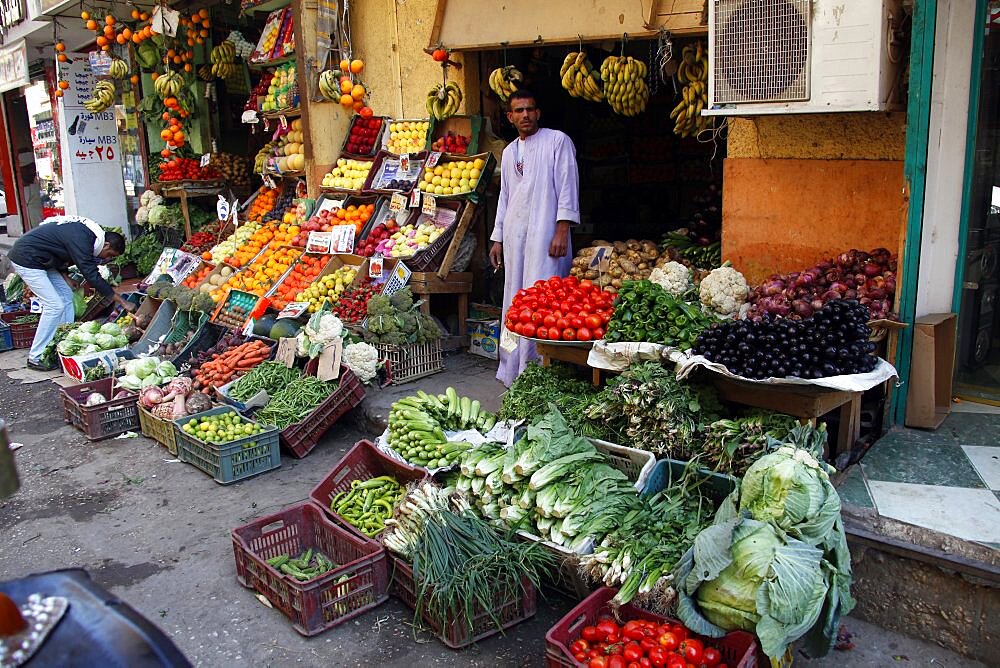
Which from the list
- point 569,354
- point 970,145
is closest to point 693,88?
point 970,145

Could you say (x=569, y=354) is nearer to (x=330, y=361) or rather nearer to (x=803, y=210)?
(x=803, y=210)

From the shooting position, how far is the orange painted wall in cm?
456

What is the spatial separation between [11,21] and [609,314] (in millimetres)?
13658

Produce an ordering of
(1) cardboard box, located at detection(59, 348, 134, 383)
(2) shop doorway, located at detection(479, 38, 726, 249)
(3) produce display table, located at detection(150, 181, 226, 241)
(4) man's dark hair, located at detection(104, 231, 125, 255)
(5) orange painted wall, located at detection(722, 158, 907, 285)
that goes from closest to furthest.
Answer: (5) orange painted wall, located at detection(722, 158, 907, 285) < (1) cardboard box, located at detection(59, 348, 134, 383) < (4) man's dark hair, located at detection(104, 231, 125, 255) < (2) shop doorway, located at detection(479, 38, 726, 249) < (3) produce display table, located at detection(150, 181, 226, 241)

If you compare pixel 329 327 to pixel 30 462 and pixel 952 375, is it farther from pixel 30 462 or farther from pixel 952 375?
pixel 952 375

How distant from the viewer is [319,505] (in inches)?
169

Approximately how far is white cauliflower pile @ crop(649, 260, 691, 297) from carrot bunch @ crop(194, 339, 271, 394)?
368cm

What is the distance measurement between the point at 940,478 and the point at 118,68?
11624 mm

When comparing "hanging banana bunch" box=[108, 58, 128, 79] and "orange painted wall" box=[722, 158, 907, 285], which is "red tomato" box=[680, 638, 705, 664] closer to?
"orange painted wall" box=[722, 158, 907, 285]

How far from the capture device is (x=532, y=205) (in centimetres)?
616

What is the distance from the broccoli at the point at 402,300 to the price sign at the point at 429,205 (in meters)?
1.04

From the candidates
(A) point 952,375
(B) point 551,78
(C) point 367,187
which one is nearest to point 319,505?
(A) point 952,375

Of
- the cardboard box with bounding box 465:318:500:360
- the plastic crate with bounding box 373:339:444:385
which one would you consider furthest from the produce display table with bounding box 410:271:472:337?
the plastic crate with bounding box 373:339:444:385

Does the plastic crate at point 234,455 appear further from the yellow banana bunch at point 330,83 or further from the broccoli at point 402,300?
the yellow banana bunch at point 330,83
